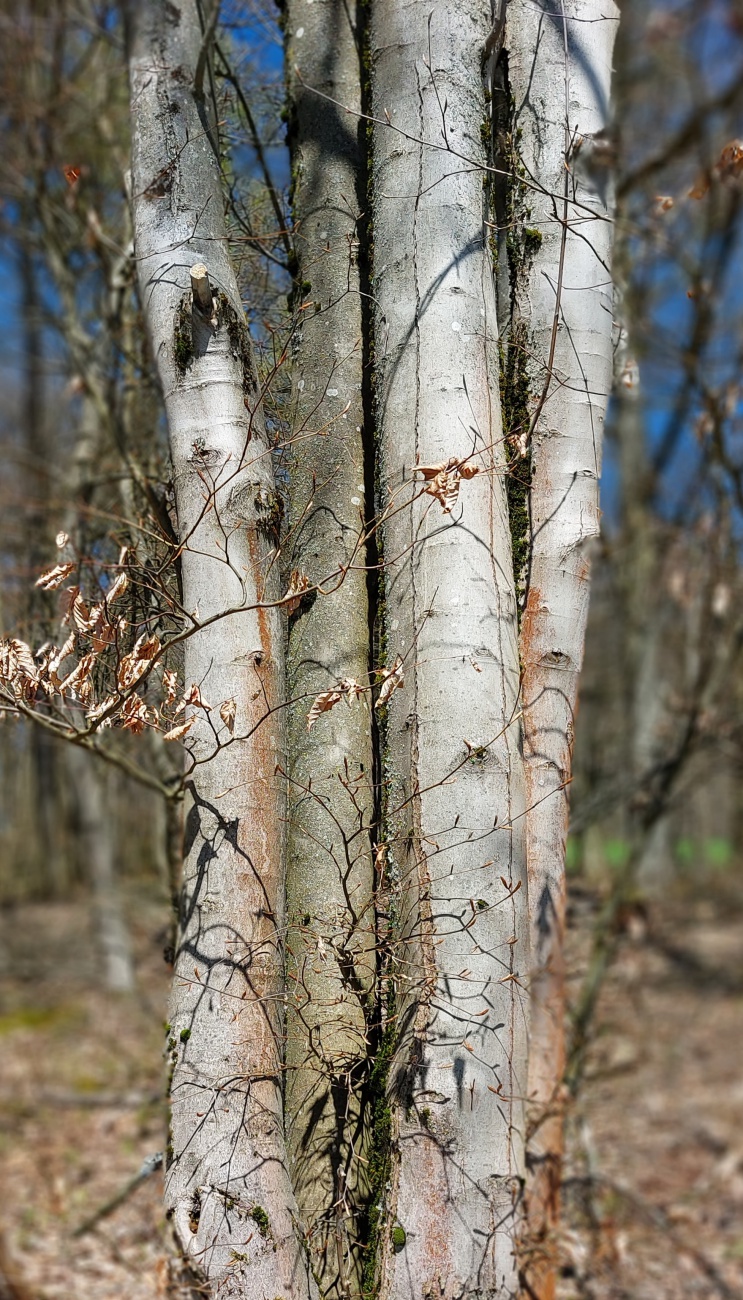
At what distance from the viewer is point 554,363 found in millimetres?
2291

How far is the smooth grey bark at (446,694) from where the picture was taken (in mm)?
1959

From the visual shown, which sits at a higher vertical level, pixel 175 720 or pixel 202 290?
pixel 202 290

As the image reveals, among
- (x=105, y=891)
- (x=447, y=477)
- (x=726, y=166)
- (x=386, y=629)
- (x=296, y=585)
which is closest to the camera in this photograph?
(x=447, y=477)

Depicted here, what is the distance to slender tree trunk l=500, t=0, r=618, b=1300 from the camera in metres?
2.25

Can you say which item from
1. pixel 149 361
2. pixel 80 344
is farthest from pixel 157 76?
pixel 80 344

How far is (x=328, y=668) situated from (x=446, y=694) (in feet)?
1.11

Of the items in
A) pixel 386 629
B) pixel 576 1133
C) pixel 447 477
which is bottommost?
pixel 576 1133

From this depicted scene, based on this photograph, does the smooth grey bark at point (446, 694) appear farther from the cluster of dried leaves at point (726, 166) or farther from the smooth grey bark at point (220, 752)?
the cluster of dried leaves at point (726, 166)

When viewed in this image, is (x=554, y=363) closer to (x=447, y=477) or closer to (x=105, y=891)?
(x=447, y=477)

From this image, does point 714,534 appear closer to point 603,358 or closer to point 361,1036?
point 603,358

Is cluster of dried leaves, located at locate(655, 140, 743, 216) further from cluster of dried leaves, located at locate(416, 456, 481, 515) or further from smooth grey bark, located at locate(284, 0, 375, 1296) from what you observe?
cluster of dried leaves, located at locate(416, 456, 481, 515)

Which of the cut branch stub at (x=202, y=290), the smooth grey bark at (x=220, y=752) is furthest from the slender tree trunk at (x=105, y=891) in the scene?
the cut branch stub at (x=202, y=290)

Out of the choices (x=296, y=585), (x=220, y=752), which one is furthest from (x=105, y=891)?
(x=296, y=585)

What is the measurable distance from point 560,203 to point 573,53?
1.17ft
